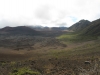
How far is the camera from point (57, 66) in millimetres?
26984

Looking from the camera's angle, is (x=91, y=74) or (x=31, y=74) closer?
(x=91, y=74)

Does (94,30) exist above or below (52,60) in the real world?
above

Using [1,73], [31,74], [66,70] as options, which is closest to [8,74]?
[1,73]

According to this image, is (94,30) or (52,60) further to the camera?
(94,30)

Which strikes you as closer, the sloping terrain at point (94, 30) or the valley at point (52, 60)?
the valley at point (52, 60)

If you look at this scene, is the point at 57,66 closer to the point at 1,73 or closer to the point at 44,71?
the point at 44,71

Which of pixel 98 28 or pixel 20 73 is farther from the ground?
pixel 98 28

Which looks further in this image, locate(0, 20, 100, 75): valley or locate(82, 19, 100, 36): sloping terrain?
locate(82, 19, 100, 36): sloping terrain

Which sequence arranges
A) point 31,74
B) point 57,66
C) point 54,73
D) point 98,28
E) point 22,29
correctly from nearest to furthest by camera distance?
point 31,74, point 54,73, point 57,66, point 98,28, point 22,29

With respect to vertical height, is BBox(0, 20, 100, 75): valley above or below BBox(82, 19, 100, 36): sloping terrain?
below

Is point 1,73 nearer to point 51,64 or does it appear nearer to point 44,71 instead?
point 44,71

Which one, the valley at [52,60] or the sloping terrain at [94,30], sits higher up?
the sloping terrain at [94,30]

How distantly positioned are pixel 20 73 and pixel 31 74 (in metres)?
1.27

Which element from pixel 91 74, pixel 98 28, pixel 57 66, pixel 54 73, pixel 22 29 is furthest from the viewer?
pixel 22 29
